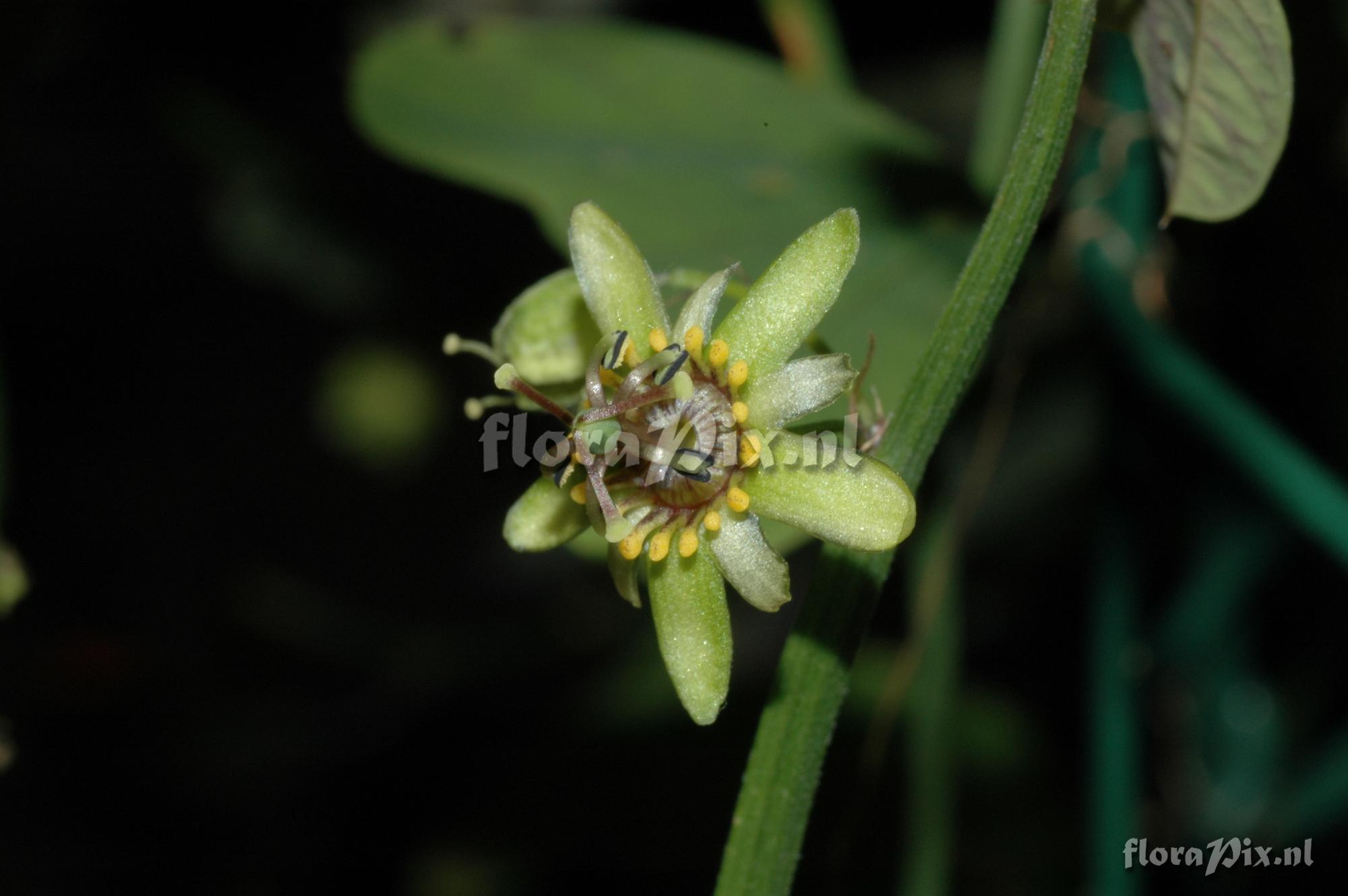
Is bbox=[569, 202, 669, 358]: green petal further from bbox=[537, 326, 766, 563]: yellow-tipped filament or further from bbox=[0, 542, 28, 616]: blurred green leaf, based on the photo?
bbox=[0, 542, 28, 616]: blurred green leaf

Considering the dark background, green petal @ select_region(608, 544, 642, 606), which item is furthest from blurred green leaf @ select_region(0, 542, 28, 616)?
the dark background

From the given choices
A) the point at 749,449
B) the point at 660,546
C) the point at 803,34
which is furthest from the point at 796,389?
the point at 803,34

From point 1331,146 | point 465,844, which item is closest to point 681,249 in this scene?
point 1331,146

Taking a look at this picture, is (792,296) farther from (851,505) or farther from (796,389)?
(851,505)

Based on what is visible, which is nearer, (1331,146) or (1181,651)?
(1181,651)

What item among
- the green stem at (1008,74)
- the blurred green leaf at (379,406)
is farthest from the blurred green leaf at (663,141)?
the blurred green leaf at (379,406)

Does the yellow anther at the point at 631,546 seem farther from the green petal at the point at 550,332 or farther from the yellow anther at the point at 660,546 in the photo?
the green petal at the point at 550,332

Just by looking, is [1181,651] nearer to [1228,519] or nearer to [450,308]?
[1228,519]
